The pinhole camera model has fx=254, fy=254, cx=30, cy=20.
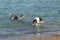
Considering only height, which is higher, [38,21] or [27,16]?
[27,16]

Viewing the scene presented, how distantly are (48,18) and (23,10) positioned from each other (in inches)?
123

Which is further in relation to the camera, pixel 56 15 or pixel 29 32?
pixel 56 15

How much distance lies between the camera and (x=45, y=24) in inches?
545

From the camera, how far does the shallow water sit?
40.3ft

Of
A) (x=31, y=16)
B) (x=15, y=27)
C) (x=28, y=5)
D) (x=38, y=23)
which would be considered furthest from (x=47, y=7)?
(x=15, y=27)

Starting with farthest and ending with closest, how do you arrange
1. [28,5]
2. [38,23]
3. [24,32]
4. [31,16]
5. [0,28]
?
[28,5] < [31,16] < [38,23] < [0,28] < [24,32]

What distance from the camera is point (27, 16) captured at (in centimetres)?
1612

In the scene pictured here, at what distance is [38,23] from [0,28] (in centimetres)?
279

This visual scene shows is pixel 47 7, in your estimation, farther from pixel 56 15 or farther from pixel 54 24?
pixel 54 24

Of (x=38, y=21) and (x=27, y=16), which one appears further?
(x=27, y=16)

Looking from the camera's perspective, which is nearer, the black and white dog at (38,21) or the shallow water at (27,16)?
the shallow water at (27,16)

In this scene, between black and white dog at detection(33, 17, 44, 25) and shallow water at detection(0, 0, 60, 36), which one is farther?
black and white dog at detection(33, 17, 44, 25)

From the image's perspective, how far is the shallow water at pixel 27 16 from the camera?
1229cm

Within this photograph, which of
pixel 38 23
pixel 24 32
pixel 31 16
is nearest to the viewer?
pixel 24 32
